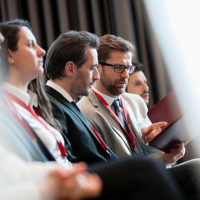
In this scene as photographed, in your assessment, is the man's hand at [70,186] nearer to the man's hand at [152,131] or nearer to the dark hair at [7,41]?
the dark hair at [7,41]

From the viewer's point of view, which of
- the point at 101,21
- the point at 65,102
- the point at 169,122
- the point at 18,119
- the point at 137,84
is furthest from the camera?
the point at 101,21

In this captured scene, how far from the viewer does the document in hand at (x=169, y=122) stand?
4.59 ft

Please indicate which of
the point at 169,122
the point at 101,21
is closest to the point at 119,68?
the point at 169,122

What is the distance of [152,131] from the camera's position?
1803 mm

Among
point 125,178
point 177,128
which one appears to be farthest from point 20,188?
point 177,128

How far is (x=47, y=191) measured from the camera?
76 cm

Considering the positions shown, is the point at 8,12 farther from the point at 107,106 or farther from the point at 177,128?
the point at 177,128

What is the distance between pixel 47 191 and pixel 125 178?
0.20 meters

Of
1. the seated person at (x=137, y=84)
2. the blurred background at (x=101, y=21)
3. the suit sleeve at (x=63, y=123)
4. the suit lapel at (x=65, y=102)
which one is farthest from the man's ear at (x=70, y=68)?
the blurred background at (x=101, y=21)

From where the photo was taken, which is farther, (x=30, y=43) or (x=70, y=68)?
(x=70, y=68)

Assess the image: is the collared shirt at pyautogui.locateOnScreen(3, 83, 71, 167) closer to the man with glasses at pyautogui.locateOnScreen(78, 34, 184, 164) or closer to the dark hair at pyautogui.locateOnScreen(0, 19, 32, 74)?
the dark hair at pyautogui.locateOnScreen(0, 19, 32, 74)

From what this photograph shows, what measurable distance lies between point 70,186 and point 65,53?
1.08m

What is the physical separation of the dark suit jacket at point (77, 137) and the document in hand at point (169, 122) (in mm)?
269

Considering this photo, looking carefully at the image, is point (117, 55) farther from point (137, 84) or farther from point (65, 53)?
point (137, 84)
